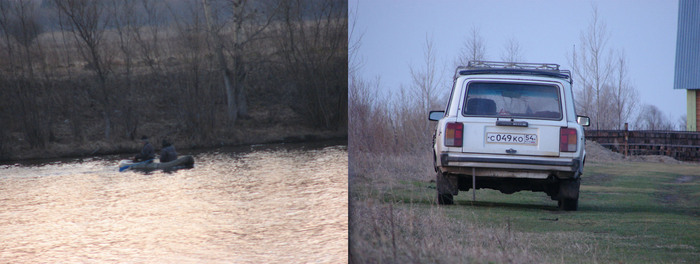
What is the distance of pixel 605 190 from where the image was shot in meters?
4.89

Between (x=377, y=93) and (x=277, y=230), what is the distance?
1544 millimetres

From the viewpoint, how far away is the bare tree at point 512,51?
16.4 ft

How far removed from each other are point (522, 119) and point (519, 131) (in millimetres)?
89

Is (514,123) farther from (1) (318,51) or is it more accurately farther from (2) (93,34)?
(2) (93,34)

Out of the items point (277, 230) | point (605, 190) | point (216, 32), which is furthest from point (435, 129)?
point (216, 32)

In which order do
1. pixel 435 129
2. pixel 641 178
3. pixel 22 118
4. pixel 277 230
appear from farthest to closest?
pixel 277 230, pixel 22 118, pixel 435 129, pixel 641 178

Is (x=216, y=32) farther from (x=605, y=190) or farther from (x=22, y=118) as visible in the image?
(x=605, y=190)

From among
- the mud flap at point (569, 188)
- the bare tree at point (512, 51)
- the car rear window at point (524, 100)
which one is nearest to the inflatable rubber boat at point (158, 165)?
the car rear window at point (524, 100)

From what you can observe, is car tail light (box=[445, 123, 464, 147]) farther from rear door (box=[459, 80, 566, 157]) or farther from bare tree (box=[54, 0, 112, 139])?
bare tree (box=[54, 0, 112, 139])

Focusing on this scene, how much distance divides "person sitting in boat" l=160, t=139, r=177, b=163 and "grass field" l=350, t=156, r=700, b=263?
1.56 m

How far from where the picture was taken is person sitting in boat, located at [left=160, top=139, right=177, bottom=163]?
234 inches

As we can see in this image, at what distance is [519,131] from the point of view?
15.9ft

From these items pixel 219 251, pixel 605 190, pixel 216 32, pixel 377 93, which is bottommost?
pixel 219 251

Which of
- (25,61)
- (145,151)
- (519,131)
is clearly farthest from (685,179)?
(25,61)
